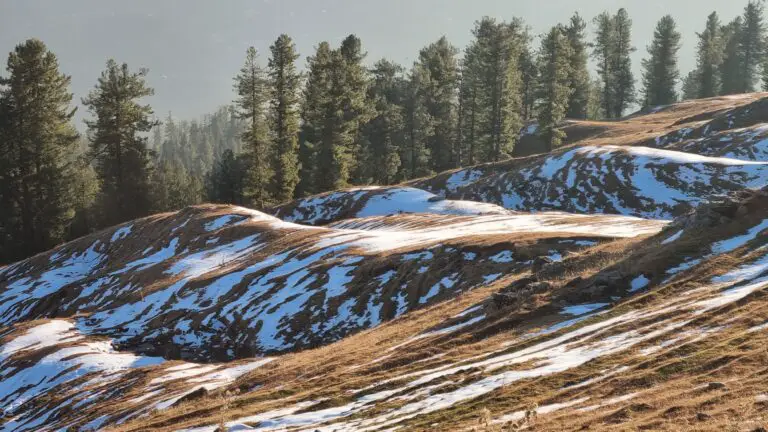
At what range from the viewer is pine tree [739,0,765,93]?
95.6m

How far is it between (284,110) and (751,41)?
267ft

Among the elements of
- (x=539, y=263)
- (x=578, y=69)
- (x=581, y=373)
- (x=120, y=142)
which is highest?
(x=578, y=69)

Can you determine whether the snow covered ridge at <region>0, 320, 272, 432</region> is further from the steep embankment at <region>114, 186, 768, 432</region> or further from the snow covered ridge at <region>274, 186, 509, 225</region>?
the snow covered ridge at <region>274, 186, 509, 225</region>

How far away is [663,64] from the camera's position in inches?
3873

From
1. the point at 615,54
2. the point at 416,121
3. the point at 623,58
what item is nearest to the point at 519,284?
the point at 416,121

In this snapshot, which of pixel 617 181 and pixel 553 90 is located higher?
pixel 553 90

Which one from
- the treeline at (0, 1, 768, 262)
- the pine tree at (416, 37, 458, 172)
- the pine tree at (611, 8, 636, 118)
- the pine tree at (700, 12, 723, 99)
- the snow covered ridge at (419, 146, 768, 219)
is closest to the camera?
the snow covered ridge at (419, 146, 768, 219)

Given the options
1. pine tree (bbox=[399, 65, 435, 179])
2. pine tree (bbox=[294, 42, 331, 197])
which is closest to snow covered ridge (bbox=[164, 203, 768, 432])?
pine tree (bbox=[294, 42, 331, 197])

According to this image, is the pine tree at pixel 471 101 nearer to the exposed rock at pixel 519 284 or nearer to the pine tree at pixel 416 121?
the pine tree at pixel 416 121

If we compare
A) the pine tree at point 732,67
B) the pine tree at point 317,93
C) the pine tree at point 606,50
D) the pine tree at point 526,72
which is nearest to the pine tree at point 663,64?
the pine tree at point 606,50

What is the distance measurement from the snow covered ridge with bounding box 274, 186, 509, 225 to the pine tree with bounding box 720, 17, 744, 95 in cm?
7619

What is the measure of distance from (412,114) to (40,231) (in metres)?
45.7

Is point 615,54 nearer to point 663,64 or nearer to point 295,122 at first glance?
point 663,64

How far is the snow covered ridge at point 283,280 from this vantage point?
80.6 feet
